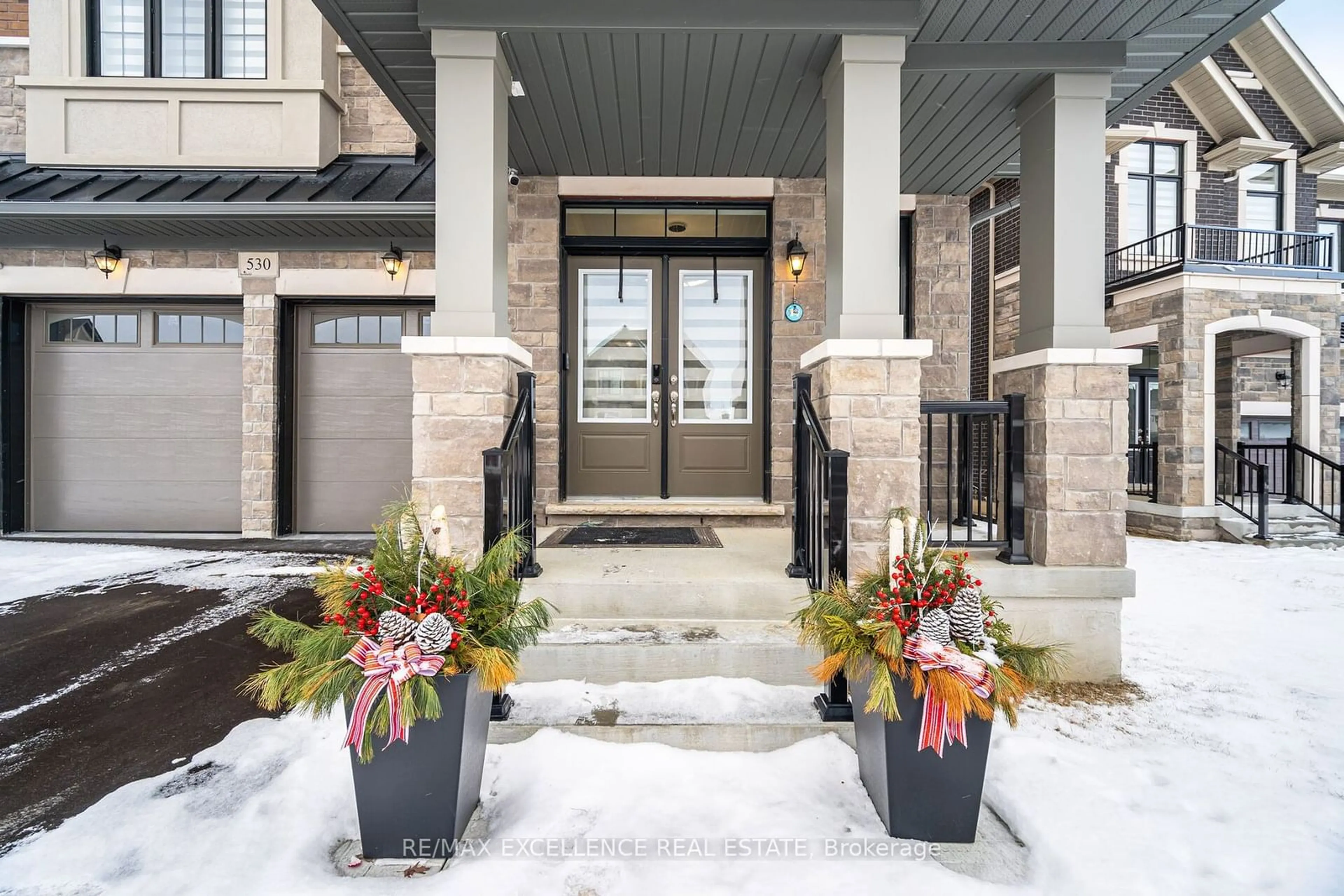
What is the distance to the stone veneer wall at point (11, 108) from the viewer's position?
552 centimetres

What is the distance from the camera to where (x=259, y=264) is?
211 inches

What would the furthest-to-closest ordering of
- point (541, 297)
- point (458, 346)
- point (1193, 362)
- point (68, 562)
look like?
point (1193, 362)
point (68, 562)
point (541, 297)
point (458, 346)

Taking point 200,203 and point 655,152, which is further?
point 200,203

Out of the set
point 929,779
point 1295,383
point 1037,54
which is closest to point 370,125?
point 1037,54

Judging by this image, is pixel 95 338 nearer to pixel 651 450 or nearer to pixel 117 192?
pixel 117 192

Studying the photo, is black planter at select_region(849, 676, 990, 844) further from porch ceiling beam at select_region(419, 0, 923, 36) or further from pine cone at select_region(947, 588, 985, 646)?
porch ceiling beam at select_region(419, 0, 923, 36)

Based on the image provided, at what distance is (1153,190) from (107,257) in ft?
40.9

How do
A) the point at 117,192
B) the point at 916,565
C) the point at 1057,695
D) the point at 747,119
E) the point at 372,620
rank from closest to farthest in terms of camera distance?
the point at 372,620, the point at 916,565, the point at 1057,695, the point at 747,119, the point at 117,192


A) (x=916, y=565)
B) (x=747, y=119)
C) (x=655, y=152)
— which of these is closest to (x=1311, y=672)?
(x=916, y=565)

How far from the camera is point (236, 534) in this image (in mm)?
5535

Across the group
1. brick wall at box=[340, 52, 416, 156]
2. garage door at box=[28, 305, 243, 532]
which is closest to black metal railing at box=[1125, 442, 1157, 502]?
brick wall at box=[340, 52, 416, 156]

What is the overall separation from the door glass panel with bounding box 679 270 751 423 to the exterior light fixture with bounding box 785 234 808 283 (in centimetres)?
36

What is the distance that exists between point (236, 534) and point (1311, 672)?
7660 millimetres

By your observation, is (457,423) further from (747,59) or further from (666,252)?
(666,252)
